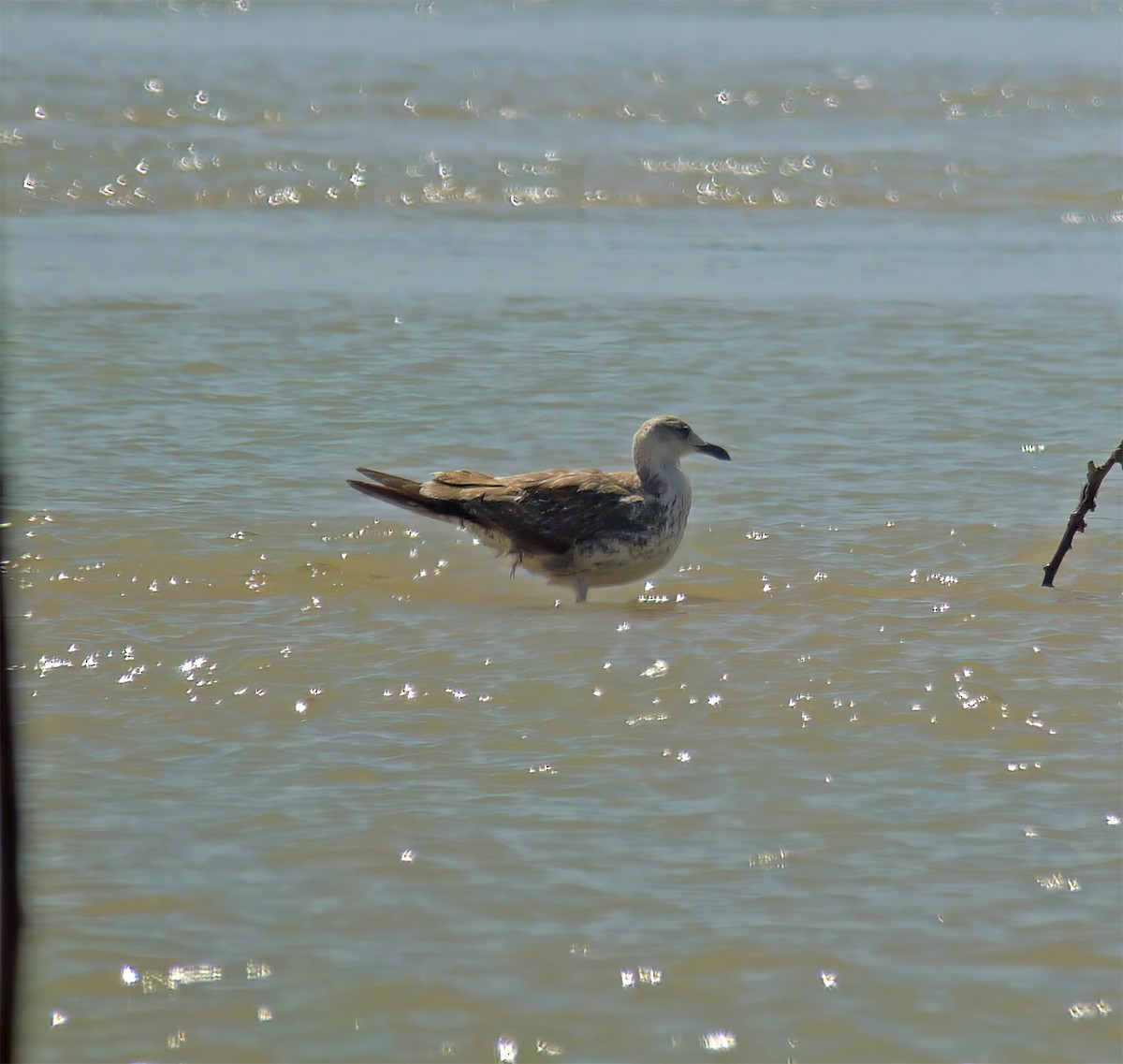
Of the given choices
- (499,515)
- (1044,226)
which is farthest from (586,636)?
(1044,226)

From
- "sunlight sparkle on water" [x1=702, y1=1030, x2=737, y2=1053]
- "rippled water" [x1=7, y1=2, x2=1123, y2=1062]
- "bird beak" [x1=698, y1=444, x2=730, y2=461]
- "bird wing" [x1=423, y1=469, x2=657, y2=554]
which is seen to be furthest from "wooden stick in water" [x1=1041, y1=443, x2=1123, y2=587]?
"sunlight sparkle on water" [x1=702, y1=1030, x2=737, y2=1053]

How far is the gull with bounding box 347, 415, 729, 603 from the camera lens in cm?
677

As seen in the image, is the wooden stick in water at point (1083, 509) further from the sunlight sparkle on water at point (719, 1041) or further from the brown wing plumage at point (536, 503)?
the sunlight sparkle on water at point (719, 1041)

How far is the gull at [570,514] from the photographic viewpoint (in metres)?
6.77

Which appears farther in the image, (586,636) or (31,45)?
(31,45)

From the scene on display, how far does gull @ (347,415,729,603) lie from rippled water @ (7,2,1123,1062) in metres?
0.17

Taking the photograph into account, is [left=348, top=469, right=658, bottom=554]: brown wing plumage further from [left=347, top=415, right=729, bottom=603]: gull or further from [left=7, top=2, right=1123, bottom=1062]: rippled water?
[left=7, top=2, right=1123, bottom=1062]: rippled water

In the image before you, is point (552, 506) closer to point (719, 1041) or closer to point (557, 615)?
point (557, 615)

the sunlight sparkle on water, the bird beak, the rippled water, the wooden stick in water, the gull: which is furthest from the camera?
the bird beak

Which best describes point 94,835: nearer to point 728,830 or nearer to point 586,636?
point 728,830

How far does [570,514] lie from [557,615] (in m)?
0.55

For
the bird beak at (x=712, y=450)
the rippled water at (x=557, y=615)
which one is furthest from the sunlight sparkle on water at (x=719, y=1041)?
the bird beak at (x=712, y=450)

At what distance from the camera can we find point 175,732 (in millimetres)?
4996

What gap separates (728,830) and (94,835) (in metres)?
1.53
